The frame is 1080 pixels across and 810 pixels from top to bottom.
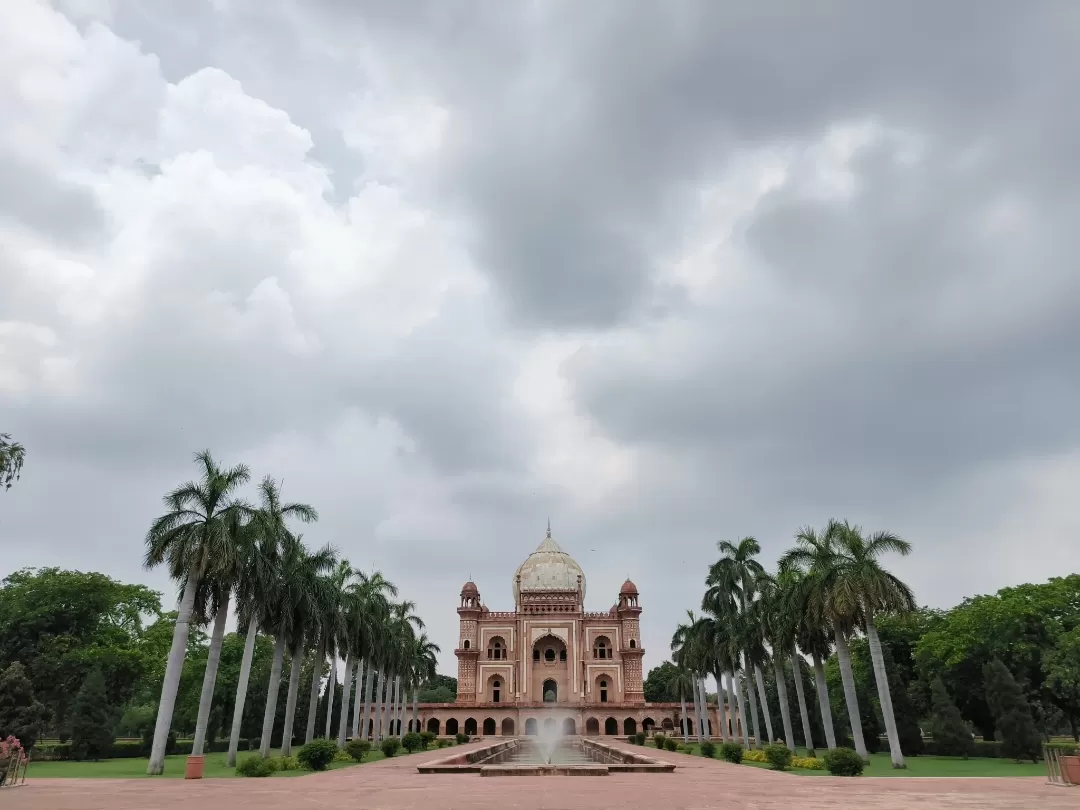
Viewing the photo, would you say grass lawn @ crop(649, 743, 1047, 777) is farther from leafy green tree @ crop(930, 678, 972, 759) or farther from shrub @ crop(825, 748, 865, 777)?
leafy green tree @ crop(930, 678, 972, 759)

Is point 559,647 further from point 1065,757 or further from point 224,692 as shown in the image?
point 1065,757

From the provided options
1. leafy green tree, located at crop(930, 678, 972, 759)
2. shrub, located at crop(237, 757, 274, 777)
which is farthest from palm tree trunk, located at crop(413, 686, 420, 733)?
leafy green tree, located at crop(930, 678, 972, 759)

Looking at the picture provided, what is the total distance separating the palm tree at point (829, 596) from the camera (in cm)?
2891

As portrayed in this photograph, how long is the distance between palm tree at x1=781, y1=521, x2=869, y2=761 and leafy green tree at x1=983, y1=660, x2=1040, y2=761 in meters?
7.97

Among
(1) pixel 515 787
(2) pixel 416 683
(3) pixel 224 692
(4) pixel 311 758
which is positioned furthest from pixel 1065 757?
(3) pixel 224 692

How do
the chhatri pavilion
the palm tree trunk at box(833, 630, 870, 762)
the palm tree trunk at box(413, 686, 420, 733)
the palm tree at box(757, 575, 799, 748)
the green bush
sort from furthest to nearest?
the chhatri pavilion
the palm tree trunk at box(413, 686, 420, 733)
the palm tree at box(757, 575, 799, 748)
the palm tree trunk at box(833, 630, 870, 762)
the green bush

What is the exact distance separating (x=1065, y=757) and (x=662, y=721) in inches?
1864

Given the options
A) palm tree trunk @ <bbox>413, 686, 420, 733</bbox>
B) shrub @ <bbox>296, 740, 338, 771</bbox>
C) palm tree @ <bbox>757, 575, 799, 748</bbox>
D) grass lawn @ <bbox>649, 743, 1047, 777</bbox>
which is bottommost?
grass lawn @ <bbox>649, 743, 1047, 777</bbox>

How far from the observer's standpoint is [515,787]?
55.2 ft

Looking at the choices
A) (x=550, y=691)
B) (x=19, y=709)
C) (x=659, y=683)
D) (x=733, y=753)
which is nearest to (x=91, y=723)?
(x=19, y=709)

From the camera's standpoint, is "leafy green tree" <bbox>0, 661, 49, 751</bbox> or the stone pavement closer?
→ the stone pavement

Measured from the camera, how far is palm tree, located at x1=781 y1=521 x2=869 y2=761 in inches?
1138

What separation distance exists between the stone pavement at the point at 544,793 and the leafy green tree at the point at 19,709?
1587cm

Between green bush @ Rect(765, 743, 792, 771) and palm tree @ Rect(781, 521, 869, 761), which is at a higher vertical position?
palm tree @ Rect(781, 521, 869, 761)
